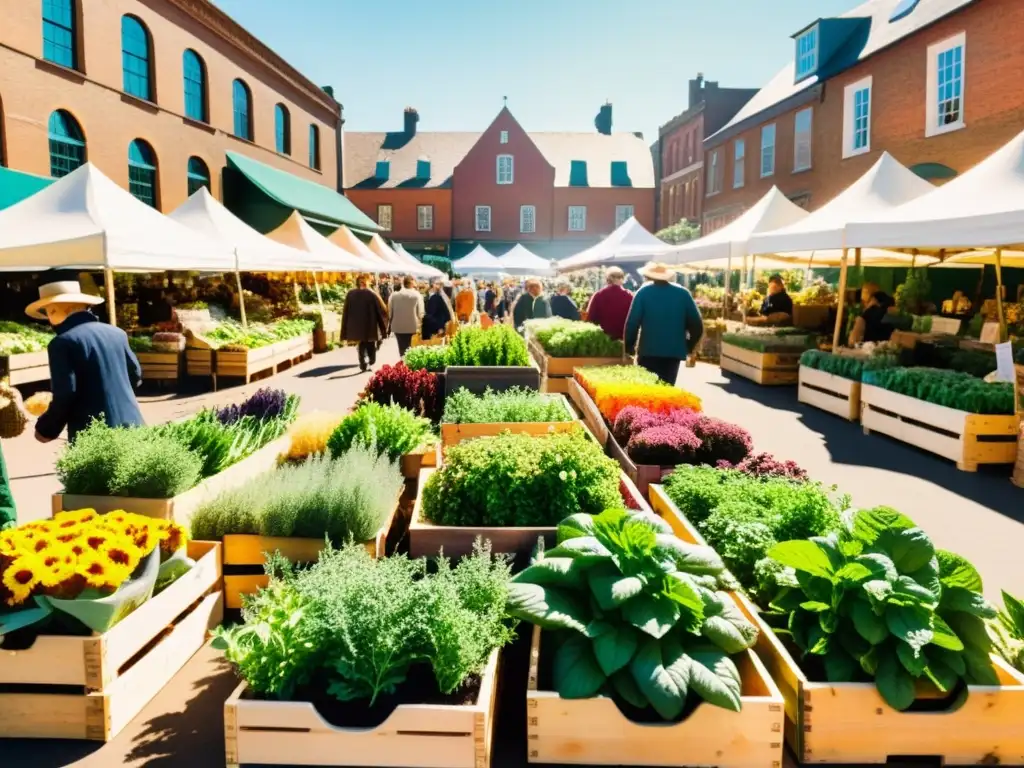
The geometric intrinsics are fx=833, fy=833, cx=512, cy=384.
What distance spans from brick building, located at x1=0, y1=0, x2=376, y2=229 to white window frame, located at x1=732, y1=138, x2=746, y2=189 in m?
16.1

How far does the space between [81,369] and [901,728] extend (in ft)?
16.4

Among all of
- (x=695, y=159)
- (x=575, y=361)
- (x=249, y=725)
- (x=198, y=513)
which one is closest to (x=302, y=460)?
(x=198, y=513)

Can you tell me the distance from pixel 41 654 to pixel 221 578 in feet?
3.58

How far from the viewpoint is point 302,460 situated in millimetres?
5758

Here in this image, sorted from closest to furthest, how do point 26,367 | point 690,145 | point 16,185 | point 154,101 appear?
point 26,367
point 16,185
point 154,101
point 690,145

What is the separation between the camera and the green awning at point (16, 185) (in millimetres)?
14375

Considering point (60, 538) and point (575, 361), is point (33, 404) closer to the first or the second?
point (60, 538)

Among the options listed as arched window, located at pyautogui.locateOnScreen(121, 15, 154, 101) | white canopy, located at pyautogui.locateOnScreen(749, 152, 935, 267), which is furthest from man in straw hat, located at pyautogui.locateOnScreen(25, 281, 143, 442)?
arched window, located at pyautogui.locateOnScreen(121, 15, 154, 101)

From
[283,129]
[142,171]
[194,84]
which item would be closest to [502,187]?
[283,129]

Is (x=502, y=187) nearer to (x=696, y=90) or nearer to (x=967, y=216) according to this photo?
(x=696, y=90)

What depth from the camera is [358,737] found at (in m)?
2.89

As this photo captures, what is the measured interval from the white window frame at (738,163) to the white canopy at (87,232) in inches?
1030

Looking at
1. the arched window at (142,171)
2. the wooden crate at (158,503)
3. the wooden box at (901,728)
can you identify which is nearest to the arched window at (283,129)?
the arched window at (142,171)

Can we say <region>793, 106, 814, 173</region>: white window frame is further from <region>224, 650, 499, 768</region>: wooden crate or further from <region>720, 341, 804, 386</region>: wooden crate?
<region>224, 650, 499, 768</region>: wooden crate
